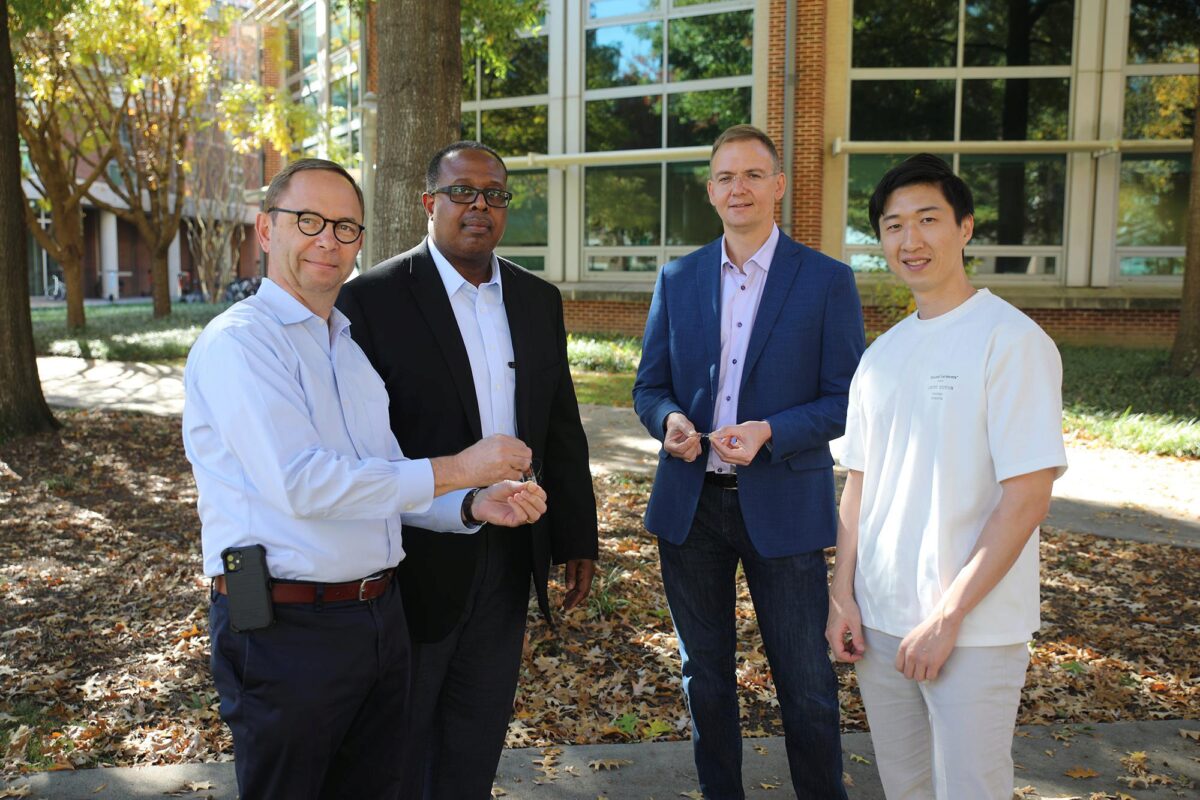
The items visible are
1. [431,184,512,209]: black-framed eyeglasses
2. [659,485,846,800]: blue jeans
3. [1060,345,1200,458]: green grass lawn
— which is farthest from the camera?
[1060,345,1200,458]: green grass lawn

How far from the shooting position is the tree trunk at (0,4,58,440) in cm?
895

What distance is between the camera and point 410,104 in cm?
546

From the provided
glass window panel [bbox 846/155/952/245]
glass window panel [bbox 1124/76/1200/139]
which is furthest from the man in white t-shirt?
glass window panel [bbox 1124/76/1200/139]

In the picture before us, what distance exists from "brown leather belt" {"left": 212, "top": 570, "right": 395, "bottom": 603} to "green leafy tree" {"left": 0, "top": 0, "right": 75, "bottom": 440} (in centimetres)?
834

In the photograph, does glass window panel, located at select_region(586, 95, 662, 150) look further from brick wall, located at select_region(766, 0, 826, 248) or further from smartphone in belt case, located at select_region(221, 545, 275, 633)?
smartphone in belt case, located at select_region(221, 545, 275, 633)

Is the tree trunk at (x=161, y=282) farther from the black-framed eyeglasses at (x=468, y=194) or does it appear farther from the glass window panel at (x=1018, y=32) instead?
the black-framed eyeglasses at (x=468, y=194)

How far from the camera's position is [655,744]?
402cm

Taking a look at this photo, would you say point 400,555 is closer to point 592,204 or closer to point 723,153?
point 723,153

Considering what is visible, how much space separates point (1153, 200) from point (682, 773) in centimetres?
1863

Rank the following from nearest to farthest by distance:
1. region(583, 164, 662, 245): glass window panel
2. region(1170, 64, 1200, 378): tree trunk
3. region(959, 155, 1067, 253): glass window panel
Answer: region(1170, 64, 1200, 378): tree trunk < region(959, 155, 1067, 253): glass window panel < region(583, 164, 662, 245): glass window panel

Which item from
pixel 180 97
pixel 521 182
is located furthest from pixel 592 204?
pixel 180 97

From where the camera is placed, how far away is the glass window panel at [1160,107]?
18.2 m

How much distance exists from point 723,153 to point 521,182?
743 inches

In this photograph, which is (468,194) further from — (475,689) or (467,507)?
(475,689)
